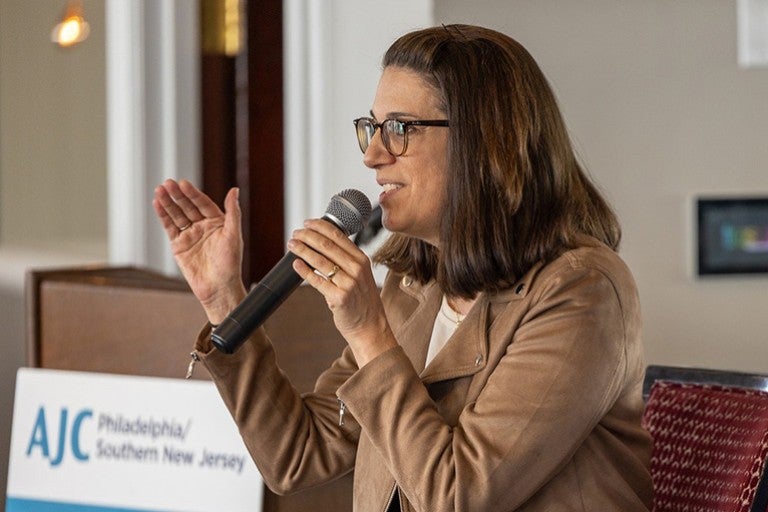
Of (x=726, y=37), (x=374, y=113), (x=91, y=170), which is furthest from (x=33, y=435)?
(x=726, y=37)

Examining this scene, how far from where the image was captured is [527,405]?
1.62m

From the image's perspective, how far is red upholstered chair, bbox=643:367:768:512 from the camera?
1784 mm

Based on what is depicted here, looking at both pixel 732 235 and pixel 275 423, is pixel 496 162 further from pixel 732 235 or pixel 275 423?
pixel 732 235

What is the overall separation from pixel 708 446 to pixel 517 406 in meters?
0.40

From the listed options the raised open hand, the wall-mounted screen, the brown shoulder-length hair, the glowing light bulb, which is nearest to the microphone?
the brown shoulder-length hair

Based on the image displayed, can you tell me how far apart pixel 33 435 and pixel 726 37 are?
3132mm

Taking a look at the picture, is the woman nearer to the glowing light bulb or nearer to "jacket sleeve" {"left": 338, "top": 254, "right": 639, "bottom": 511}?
"jacket sleeve" {"left": 338, "top": 254, "right": 639, "bottom": 511}

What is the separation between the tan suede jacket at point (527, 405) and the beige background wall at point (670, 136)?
302 centimetres

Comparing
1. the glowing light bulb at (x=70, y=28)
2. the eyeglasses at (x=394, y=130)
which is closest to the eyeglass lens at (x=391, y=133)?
the eyeglasses at (x=394, y=130)

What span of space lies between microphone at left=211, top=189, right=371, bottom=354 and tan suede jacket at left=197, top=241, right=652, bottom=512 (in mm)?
146

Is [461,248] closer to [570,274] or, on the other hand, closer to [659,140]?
[570,274]

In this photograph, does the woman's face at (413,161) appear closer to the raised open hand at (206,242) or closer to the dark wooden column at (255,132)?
the raised open hand at (206,242)

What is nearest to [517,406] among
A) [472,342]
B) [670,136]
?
Answer: [472,342]

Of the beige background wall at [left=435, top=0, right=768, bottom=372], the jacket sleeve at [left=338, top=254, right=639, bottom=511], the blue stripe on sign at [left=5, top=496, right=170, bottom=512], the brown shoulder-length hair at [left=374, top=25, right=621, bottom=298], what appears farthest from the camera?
the beige background wall at [left=435, top=0, right=768, bottom=372]
